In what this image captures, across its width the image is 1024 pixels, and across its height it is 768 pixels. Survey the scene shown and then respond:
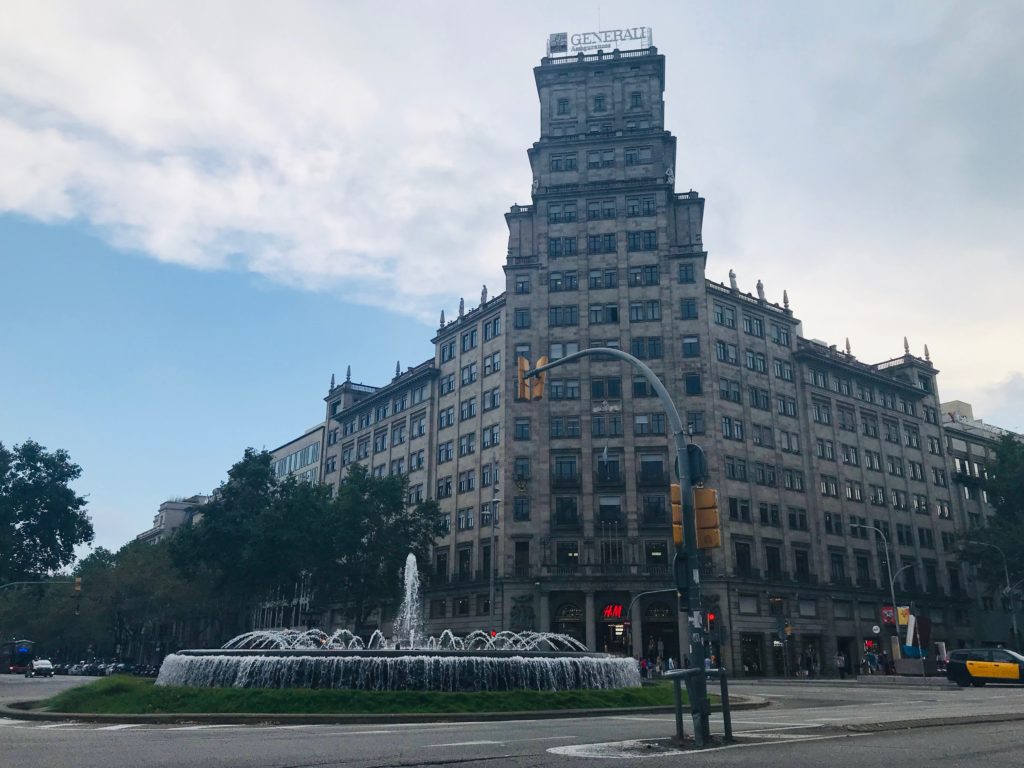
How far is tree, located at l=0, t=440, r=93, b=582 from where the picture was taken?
2452 inches

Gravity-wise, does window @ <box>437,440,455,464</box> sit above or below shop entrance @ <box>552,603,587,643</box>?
above

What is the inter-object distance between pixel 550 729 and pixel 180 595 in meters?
68.7

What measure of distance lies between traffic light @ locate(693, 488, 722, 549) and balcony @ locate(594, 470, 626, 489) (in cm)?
4978

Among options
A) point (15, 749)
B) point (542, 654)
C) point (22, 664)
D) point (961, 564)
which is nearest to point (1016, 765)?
point (15, 749)

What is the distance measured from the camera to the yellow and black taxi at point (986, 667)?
1362 inches

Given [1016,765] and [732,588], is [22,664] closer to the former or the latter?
[732,588]

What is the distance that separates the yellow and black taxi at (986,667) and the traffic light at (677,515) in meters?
28.1

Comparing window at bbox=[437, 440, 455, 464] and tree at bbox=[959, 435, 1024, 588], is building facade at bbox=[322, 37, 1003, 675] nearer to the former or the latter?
window at bbox=[437, 440, 455, 464]

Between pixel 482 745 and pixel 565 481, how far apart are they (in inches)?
2012

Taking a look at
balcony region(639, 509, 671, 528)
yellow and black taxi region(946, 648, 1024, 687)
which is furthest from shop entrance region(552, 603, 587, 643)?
yellow and black taxi region(946, 648, 1024, 687)

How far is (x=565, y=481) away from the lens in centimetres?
6312

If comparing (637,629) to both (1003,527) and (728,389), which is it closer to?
(728,389)

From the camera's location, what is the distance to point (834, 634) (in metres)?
65.4

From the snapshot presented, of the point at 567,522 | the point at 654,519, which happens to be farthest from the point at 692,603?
the point at 567,522
